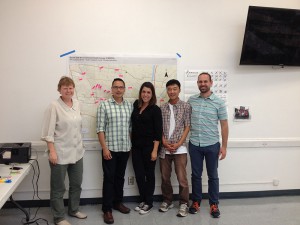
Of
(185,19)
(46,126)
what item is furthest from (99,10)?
(46,126)

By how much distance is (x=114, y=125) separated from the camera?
270 centimetres

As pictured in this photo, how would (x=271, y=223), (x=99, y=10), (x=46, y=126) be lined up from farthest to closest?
(x=99, y=10)
(x=271, y=223)
(x=46, y=126)

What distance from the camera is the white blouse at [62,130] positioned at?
2369mm

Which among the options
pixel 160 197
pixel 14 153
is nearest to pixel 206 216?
pixel 160 197

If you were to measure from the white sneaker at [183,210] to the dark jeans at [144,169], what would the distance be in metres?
0.34

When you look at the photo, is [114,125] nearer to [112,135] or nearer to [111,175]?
[112,135]

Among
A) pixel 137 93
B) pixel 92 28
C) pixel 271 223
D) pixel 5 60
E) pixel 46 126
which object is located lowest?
pixel 271 223

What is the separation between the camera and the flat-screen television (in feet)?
9.68

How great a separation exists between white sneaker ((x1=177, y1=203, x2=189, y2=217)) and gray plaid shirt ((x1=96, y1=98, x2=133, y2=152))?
0.91m

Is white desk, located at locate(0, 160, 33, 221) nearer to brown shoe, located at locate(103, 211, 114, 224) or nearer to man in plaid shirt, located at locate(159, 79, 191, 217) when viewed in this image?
brown shoe, located at locate(103, 211, 114, 224)

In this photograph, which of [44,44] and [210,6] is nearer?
[44,44]

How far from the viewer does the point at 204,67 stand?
10.4 ft

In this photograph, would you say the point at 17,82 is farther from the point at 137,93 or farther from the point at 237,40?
the point at 237,40

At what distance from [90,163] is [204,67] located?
1805 millimetres
